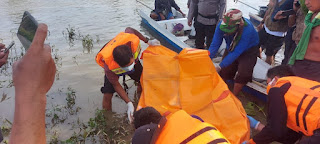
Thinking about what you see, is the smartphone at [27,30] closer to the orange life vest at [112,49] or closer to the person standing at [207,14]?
the orange life vest at [112,49]

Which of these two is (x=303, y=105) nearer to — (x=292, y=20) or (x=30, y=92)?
(x=30, y=92)

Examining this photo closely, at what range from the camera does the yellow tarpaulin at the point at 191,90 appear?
3.01 meters

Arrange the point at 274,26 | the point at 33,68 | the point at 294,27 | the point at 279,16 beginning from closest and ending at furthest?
1. the point at 33,68
2. the point at 294,27
3. the point at 279,16
4. the point at 274,26

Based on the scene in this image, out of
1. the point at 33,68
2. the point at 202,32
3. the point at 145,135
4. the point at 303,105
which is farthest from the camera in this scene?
the point at 202,32

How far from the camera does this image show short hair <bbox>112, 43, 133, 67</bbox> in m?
3.13

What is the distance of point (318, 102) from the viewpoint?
6.37 feet

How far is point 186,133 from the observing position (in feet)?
4.94

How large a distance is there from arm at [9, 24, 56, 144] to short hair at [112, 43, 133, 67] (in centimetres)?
223

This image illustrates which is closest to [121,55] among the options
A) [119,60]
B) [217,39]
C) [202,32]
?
[119,60]

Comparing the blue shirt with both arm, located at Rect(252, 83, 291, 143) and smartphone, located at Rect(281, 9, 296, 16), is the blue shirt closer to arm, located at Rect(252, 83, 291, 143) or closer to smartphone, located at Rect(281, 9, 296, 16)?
smartphone, located at Rect(281, 9, 296, 16)

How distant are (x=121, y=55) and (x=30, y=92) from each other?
Result: 2.26 metres

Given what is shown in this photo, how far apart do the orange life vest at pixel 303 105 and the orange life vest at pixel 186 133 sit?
91 centimetres

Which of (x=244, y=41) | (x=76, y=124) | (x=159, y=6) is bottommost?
(x=76, y=124)

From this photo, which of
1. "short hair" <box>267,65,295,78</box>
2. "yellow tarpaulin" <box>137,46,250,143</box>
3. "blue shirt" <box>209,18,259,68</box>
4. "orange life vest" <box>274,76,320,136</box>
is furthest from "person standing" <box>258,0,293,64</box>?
"orange life vest" <box>274,76,320,136</box>
